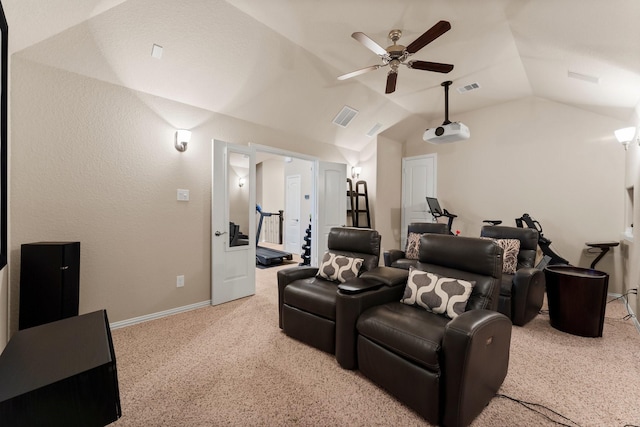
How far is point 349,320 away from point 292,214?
5.74 meters

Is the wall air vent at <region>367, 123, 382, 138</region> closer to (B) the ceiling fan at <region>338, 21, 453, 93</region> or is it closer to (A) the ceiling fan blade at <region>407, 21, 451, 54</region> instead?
(B) the ceiling fan at <region>338, 21, 453, 93</region>

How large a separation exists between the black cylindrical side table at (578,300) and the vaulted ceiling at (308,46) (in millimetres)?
2017

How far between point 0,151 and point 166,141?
1685mm

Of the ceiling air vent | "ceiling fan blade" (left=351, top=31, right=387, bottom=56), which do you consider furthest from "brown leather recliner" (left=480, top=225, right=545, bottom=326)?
the ceiling air vent

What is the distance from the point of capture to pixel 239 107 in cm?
377

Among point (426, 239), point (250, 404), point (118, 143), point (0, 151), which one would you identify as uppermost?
point (118, 143)

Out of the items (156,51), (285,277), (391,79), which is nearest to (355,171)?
(391,79)

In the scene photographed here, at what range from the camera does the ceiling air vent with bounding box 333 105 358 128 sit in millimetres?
4746

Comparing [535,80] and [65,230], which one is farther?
[535,80]

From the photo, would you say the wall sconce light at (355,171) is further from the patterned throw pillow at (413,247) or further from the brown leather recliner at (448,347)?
the brown leather recliner at (448,347)

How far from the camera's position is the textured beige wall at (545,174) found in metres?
4.13

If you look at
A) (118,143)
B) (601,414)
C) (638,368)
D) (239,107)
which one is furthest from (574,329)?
(118,143)

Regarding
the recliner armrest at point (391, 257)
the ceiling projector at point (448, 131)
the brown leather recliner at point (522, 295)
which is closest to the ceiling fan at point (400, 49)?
the ceiling projector at point (448, 131)

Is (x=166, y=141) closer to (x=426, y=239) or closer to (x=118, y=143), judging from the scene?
(x=118, y=143)
